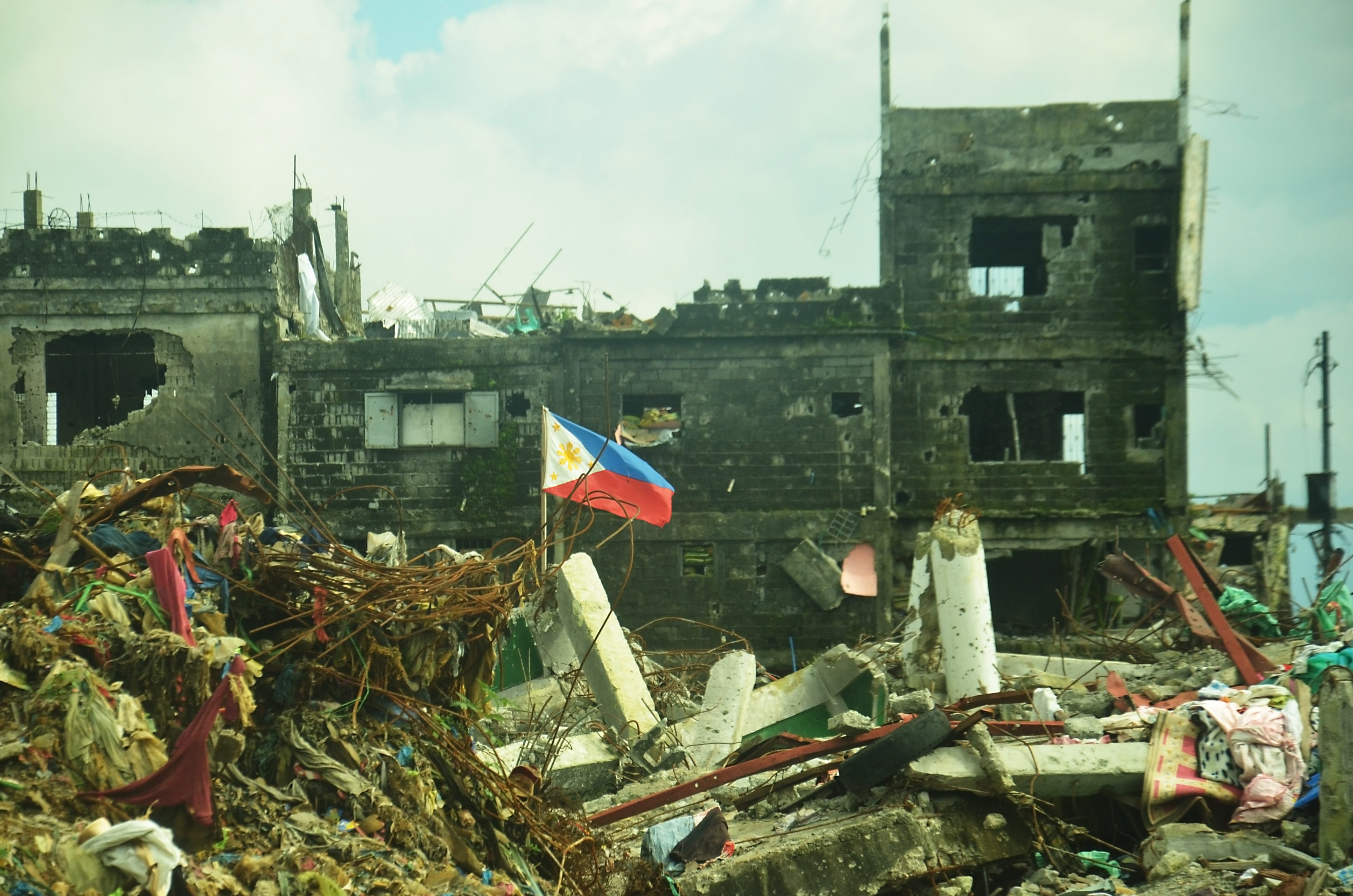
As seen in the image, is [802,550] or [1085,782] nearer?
[1085,782]

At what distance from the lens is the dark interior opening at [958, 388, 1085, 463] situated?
1923cm

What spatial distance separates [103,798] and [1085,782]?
5474 mm

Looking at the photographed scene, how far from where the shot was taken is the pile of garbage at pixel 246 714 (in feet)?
14.6

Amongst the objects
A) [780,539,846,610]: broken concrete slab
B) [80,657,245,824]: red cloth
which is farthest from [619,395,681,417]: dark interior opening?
[80,657,245,824]: red cloth

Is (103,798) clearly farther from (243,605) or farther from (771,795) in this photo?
(771,795)

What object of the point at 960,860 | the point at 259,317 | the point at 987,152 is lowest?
the point at 960,860

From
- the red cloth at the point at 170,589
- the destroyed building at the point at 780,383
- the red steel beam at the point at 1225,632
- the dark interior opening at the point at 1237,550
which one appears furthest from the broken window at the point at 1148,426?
the red cloth at the point at 170,589

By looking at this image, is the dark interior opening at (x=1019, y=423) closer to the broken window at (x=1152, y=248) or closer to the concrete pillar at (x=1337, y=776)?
the broken window at (x=1152, y=248)

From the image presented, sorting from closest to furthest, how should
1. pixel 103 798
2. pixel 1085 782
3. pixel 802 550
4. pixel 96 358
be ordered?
pixel 103 798, pixel 1085 782, pixel 802 550, pixel 96 358

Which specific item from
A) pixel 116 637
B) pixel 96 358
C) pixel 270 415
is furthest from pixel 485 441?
pixel 116 637

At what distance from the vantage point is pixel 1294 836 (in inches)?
253

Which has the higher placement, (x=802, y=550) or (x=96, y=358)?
(x=96, y=358)

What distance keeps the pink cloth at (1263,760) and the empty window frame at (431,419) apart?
12873 mm

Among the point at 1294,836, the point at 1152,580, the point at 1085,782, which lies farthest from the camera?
the point at 1152,580
